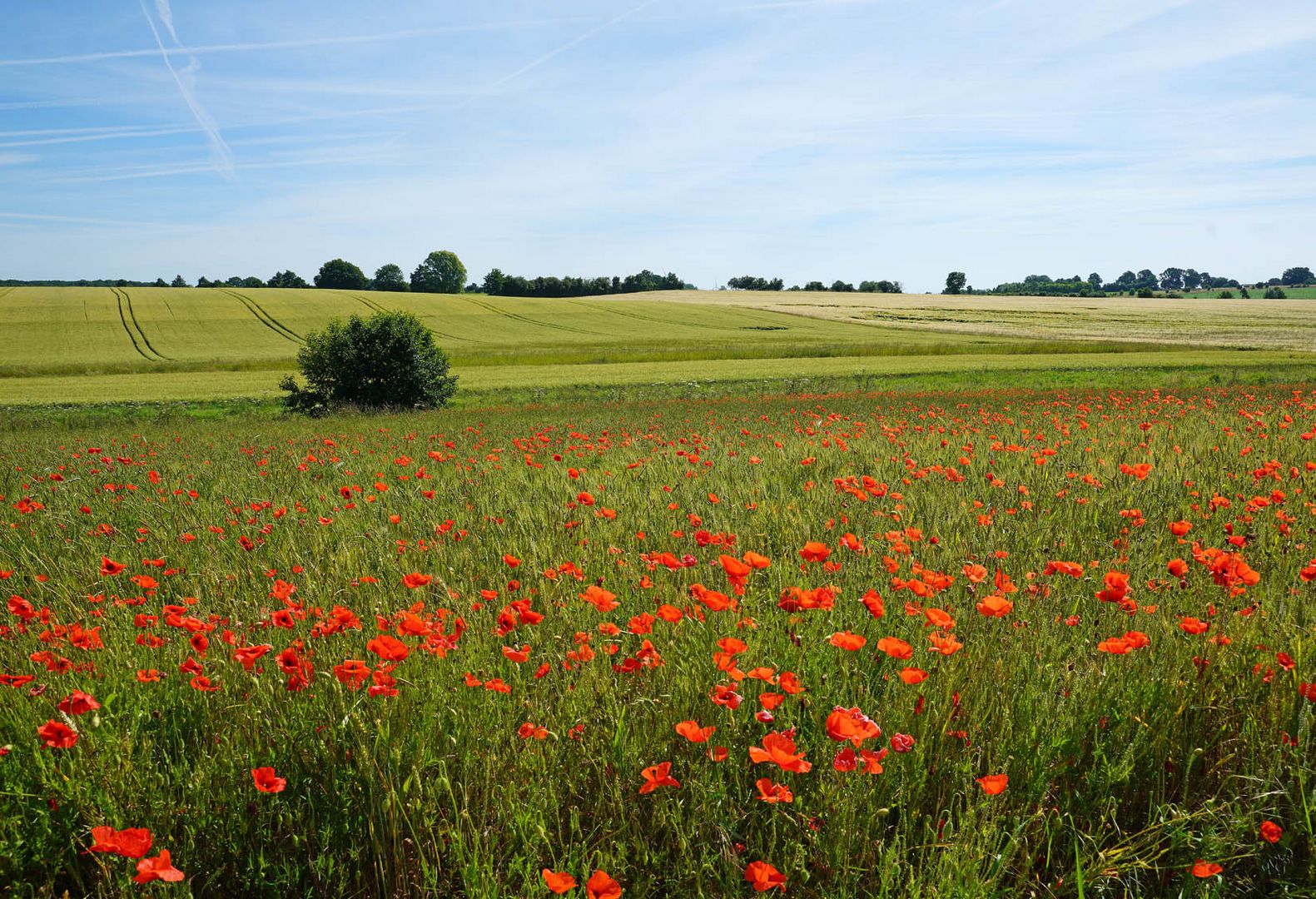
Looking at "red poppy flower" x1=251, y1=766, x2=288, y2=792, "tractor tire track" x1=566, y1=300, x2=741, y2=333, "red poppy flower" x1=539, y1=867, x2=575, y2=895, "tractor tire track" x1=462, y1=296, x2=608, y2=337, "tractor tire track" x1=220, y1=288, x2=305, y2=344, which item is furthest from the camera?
"tractor tire track" x1=566, y1=300, x2=741, y2=333

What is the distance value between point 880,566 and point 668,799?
1791mm

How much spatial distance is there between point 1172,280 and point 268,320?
167 meters

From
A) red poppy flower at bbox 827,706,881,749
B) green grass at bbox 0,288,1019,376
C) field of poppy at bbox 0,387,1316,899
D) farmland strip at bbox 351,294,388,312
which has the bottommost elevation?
field of poppy at bbox 0,387,1316,899

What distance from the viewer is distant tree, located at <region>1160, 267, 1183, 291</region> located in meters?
156

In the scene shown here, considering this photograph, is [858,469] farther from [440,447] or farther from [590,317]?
[590,317]

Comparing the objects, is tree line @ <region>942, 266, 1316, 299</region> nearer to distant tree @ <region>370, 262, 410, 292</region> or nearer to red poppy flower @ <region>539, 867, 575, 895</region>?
distant tree @ <region>370, 262, 410, 292</region>

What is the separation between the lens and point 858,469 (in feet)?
19.5

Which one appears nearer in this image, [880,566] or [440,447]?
[880,566]

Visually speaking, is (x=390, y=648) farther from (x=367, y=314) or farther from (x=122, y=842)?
(x=367, y=314)

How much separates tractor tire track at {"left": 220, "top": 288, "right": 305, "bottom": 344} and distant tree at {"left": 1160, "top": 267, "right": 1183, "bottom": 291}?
16325 cm

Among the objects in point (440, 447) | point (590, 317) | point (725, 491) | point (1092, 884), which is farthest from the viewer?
point (590, 317)

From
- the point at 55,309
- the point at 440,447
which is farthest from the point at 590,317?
the point at 440,447

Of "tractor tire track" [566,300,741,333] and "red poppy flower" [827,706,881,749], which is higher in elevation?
"tractor tire track" [566,300,741,333]

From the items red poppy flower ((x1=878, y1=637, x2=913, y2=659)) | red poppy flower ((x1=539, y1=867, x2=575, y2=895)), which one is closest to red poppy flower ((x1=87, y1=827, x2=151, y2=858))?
red poppy flower ((x1=539, y1=867, x2=575, y2=895))
